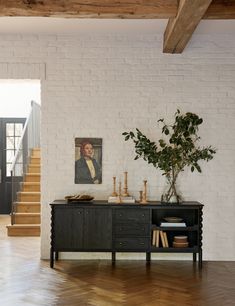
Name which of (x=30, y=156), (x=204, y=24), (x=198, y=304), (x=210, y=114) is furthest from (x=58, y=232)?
(x=30, y=156)

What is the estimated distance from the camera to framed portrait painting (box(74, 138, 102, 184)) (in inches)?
251

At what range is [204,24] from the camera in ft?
19.3

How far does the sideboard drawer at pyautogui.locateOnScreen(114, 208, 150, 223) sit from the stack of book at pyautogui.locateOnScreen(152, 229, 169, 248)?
0.21 metres

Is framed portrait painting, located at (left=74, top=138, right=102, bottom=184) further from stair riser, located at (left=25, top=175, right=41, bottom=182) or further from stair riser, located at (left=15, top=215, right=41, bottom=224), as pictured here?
stair riser, located at (left=25, top=175, right=41, bottom=182)

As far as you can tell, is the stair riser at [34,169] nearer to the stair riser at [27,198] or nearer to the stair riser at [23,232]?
the stair riser at [27,198]

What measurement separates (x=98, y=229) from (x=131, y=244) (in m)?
0.46

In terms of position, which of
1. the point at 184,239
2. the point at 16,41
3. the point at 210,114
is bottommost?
the point at 184,239

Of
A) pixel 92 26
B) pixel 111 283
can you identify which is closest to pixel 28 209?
pixel 111 283

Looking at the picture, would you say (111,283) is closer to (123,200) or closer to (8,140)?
(123,200)

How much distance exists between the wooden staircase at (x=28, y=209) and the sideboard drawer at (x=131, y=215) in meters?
2.41

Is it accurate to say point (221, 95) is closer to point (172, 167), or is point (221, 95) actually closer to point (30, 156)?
point (172, 167)

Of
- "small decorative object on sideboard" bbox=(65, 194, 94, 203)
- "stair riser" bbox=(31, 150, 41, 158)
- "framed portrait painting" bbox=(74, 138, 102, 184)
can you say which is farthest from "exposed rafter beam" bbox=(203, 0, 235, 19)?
"stair riser" bbox=(31, 150, 41, 158)

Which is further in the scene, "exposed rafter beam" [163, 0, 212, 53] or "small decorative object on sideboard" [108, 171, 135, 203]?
"small decorative object on sideboard" [108, 171, 135, 203]

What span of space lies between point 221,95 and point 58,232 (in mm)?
2877
